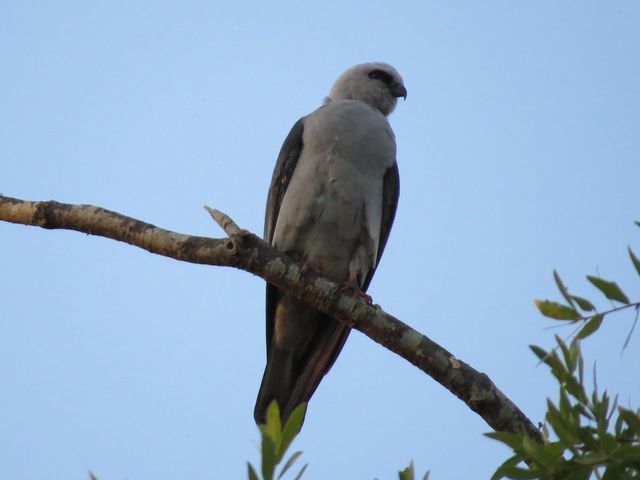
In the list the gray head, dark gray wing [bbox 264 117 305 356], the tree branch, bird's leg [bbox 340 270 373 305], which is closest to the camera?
the tree branch

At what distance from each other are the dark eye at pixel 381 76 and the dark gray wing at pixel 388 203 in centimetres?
174

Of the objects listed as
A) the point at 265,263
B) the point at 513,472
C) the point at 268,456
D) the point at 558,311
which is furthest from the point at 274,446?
the point at 265,263

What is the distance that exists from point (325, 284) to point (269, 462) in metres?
2.15

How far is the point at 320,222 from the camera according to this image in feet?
21.3

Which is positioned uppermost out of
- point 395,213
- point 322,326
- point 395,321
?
point 395,213

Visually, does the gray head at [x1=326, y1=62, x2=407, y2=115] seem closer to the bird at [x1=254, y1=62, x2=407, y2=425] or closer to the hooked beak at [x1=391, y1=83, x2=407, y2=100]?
the hooked beak at [x1=391, y1=83, x2=407, y2=100]

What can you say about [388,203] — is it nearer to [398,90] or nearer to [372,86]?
[372,86]

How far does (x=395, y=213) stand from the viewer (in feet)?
23.7

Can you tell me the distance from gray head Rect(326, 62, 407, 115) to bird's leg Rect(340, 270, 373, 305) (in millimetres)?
2452

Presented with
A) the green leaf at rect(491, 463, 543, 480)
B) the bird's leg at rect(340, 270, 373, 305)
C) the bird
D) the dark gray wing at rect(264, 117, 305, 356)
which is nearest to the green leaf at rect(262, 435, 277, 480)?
the green leaf at rect(491, 463, 543, 480)

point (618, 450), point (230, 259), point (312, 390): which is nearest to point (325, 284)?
point (230, 259)

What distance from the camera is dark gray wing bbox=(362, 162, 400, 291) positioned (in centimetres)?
707

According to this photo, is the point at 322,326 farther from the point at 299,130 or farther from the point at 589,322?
the point at 589,322

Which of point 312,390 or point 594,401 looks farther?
point 312,390
